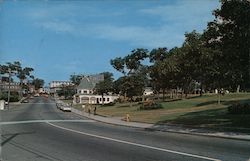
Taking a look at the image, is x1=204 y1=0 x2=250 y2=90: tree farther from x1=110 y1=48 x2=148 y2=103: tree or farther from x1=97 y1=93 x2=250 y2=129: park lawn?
x1=110 y1=48 x2=148 y2=103: tree

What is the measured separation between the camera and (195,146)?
18.3 meters

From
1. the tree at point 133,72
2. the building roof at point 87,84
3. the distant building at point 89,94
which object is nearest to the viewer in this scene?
the tree at point 133,72

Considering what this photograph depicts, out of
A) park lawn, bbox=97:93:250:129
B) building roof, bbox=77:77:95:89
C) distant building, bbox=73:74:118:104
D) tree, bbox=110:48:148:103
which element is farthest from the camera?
building roof, bbox=77:77:95:89

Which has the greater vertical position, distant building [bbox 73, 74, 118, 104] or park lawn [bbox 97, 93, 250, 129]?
distant building [bbox 73, 74, 118, 104]

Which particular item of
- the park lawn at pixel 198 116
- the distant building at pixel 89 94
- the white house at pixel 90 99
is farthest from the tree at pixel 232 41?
the white house at pixel 90 99

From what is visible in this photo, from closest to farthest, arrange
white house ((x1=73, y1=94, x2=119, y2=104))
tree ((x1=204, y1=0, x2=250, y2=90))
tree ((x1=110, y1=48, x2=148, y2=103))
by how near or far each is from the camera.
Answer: tree ((x1=204, y1=0, x2=250, y2=90)), tree ((x1=110, y1=48, x2=148, y2=103)), white house ((x1=73, y1=94, x2=119, y2=104))

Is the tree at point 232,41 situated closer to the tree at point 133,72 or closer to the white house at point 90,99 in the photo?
the tree at point 133,72

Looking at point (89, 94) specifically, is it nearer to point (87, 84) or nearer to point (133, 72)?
point (87, 84)

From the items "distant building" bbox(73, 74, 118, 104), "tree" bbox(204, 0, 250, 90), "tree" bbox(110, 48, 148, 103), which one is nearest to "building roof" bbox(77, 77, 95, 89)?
"distant building" bbox(73, 74, 118, 104)

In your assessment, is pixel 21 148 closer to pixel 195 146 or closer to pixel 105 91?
pixel 195 146

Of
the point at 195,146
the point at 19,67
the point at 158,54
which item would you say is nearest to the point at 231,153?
the point at 195,146

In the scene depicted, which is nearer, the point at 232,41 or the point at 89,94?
the point at 232,41

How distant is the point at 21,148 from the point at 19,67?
561 ft

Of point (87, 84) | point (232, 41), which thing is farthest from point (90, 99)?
point (232, 41)
